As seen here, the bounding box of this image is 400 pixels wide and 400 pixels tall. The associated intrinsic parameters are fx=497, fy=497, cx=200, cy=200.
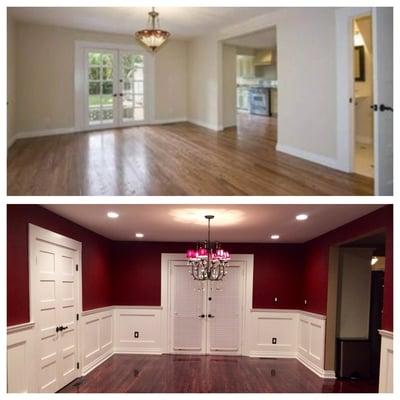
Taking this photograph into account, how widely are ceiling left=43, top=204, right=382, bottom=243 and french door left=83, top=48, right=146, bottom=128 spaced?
132 inches

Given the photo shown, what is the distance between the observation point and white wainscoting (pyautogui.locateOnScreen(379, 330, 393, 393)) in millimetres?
3459

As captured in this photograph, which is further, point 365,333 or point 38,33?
point 38,33

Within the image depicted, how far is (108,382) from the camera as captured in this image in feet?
17.7

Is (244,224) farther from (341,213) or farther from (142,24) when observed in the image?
(142,24)

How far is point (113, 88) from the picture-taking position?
944cm

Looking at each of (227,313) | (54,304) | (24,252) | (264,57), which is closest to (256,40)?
(264,57)

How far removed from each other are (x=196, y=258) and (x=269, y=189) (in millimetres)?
1320

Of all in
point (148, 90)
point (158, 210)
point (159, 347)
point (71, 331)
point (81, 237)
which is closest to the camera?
point (158, 210)

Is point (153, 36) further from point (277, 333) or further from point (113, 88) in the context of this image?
point (277, 333)

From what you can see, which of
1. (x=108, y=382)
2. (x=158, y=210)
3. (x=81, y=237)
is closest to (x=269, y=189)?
(x=158, y=210)

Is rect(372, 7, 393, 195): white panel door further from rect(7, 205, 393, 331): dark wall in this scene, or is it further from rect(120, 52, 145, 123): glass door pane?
rect(120, 52, 145, 123): glass door pane

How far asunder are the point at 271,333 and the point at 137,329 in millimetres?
2030

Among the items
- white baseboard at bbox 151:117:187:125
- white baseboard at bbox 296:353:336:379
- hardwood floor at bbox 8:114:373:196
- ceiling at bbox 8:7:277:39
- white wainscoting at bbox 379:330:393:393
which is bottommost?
white baseboard at bbox 296:353:336:379

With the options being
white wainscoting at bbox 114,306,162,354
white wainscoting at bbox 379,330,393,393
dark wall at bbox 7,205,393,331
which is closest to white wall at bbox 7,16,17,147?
dark wall at bbox 7,205,393,331
